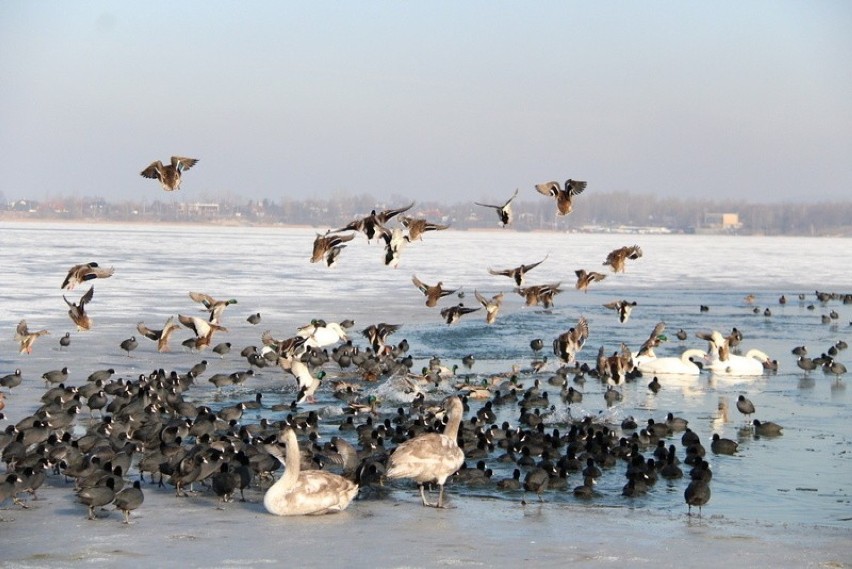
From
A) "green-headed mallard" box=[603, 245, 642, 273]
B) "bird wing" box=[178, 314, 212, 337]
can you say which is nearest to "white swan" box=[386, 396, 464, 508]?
"green-headed mallard" box=[603, 245, 642, 273]

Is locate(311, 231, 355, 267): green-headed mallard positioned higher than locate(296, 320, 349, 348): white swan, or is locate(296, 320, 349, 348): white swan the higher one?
locate(311, 231, 355, 267): green-headed mallard

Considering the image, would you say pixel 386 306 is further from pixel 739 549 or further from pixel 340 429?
pixel 739 549

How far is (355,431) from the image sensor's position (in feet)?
48.6

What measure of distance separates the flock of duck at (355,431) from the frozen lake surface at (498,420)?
19cm

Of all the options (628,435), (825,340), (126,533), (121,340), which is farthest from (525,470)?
(825,340)

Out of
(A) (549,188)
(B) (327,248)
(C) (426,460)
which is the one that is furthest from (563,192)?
(C) (426,460)

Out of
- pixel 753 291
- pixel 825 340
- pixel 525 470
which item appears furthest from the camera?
pixel 753 291

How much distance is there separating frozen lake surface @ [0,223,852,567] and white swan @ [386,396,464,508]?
303mm

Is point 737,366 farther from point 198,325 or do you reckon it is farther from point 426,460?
point 426,460

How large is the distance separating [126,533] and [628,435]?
7746 millimetres

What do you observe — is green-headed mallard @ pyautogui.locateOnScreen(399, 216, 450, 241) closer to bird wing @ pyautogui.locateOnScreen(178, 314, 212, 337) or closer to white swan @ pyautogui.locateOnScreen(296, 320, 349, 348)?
bird wing @ pyautogui.locateOnScreen(178, 314, 212, 337)

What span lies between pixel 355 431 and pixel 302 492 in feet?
16.4

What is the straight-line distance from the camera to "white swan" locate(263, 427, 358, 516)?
9.82m

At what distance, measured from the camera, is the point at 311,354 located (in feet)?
66.1
